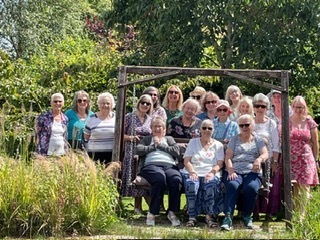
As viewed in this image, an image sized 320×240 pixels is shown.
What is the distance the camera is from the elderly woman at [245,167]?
852 centimetres

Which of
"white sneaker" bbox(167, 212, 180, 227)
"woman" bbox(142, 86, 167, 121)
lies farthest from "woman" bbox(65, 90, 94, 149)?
"white sneaker" bbox(167, 212, 180, 227)

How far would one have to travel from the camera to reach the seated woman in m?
8.74

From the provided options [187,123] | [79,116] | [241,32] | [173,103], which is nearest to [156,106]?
[173,103]

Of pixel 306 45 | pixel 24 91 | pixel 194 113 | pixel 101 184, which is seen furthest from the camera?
pixel 306 45

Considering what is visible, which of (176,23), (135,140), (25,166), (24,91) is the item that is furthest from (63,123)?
(176,23)

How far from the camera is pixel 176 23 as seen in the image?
50.1 ft

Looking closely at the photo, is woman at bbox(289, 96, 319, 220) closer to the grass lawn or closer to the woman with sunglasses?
the woman with sunglasses

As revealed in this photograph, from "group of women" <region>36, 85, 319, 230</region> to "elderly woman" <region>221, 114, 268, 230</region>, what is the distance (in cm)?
1

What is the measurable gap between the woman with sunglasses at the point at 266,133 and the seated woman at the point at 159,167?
1.02m

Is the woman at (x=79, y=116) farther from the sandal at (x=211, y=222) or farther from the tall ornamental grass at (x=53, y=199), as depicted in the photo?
the sandal at (x=211, y=222)

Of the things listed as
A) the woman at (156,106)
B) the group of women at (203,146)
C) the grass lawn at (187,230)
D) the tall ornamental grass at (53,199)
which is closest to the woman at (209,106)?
the group of women at (203,146)

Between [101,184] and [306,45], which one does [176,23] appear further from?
[101,184]

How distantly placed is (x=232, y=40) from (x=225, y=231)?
789cm

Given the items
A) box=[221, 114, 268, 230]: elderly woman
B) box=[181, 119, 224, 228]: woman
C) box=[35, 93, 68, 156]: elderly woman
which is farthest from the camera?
box=[35, 93, 68, 156]: elderly woman
